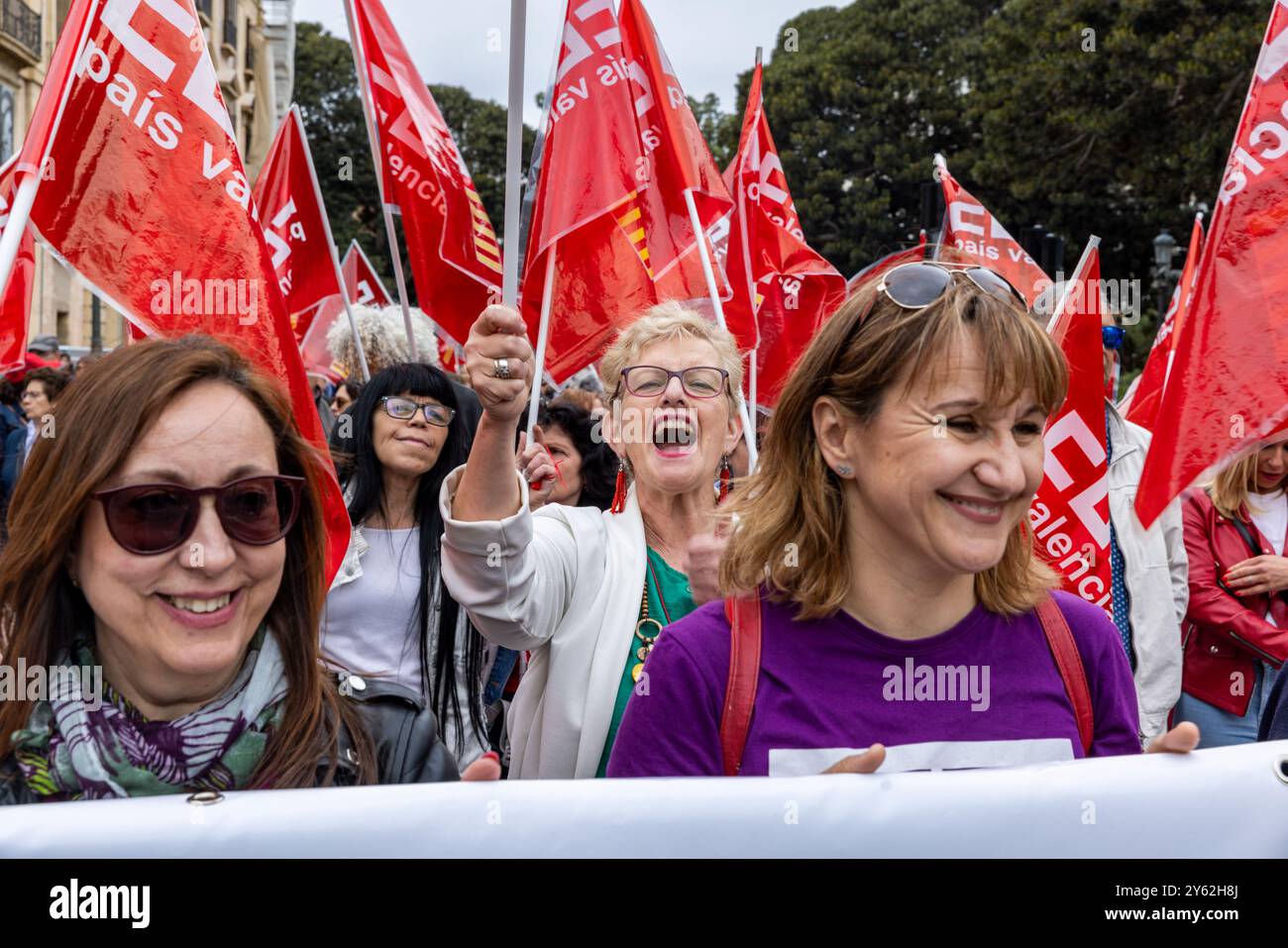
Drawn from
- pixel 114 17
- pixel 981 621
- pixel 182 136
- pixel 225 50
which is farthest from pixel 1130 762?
pixel 225 50

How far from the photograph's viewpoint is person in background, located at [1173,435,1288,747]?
4.88 meters

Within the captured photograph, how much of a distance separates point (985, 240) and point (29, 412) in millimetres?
5876

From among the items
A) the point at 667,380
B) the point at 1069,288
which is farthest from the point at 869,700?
the point at 1069,288

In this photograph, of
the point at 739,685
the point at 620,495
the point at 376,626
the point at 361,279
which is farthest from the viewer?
the point at 361,279

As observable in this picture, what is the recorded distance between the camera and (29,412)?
873 cm

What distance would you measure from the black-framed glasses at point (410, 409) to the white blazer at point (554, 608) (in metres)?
1.47

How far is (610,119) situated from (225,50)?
35.7 meters

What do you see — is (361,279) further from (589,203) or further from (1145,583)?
(1145,583)

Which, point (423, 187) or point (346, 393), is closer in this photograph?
point (423, 187)

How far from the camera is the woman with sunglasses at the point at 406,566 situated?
13.0ft

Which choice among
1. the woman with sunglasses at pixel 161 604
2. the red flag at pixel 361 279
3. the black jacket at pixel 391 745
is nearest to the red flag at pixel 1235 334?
the black jacket at pixel 391 745

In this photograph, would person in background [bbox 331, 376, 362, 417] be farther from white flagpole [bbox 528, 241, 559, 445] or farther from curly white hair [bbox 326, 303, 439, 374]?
white flagpole [bbox 528, 241, 559, 445]

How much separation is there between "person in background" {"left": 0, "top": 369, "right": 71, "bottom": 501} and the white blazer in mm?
5511

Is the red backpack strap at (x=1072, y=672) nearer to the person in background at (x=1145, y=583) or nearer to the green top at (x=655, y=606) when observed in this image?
the green top at (x=655, y=606)
